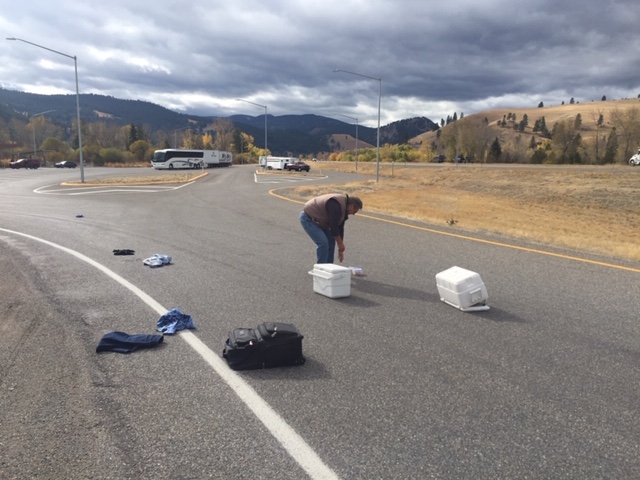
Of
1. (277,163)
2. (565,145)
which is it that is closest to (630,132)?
(565,145)

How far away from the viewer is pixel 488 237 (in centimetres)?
1225

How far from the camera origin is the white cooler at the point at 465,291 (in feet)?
20.1

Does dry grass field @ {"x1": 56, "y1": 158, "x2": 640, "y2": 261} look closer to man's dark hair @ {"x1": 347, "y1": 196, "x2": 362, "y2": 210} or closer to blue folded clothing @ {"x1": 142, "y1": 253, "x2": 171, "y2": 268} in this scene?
man's dark hair @ {"x1": 347, "y1": 196, "x2": 362, "y2": 210}

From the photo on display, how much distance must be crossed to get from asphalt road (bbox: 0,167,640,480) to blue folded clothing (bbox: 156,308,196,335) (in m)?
0.18

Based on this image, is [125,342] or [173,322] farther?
[173,322]

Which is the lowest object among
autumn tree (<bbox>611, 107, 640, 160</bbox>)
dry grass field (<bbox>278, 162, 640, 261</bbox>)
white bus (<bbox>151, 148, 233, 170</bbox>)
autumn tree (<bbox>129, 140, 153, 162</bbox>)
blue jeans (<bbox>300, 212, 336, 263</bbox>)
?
dry grass field (<bbox>278, 162, 640, 261</bbox>)

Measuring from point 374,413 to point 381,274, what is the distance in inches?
188

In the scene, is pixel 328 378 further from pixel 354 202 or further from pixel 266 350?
pixel 354 202

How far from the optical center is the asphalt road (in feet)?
10.2

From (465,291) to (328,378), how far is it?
2659 millimetres

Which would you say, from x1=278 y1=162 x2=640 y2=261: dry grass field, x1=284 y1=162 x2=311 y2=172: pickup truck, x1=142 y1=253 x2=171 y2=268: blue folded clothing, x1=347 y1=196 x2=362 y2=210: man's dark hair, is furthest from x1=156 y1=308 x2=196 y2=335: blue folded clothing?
x1=284 y1=162 x2=311 y2=172: pickup truck

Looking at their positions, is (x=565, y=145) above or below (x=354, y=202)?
above

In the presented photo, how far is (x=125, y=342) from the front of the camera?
494 cm

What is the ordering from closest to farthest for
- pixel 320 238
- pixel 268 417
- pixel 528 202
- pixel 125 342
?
pixel 268 417
pixel 125 342
pixel 320 238
pixel 528 202
